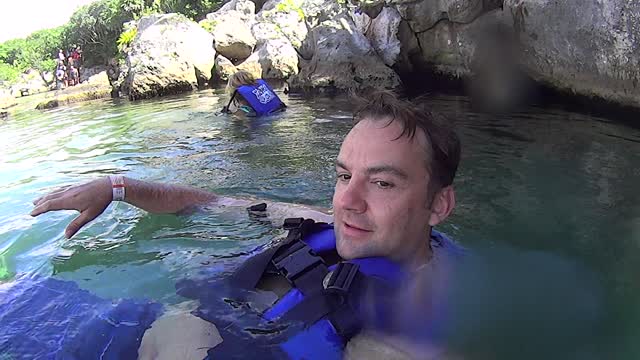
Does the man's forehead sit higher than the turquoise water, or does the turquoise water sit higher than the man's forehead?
the man's forehead

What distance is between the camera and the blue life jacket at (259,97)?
8227 millimetres

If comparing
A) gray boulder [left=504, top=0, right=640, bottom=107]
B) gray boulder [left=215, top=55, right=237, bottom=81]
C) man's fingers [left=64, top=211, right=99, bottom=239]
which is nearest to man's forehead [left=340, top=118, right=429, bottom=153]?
man's fingers [left=64, top=211, right=99, bottom=239]

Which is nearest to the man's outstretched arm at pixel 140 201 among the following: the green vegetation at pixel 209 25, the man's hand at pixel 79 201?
the man's hand at pixel 79 201

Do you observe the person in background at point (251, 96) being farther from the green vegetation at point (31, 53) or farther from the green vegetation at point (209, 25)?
the green vegetation at point (31, 53)

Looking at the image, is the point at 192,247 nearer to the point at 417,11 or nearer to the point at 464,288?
the point at 464,288

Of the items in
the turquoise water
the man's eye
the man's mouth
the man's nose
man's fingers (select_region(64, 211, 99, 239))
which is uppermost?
the man's eye

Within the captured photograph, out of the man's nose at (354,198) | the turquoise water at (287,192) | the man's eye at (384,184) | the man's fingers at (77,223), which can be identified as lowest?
the turquoise water at (287,192)

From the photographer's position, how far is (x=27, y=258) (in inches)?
147

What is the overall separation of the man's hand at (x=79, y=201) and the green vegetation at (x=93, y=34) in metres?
23.6

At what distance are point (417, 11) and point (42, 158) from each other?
23.8ft

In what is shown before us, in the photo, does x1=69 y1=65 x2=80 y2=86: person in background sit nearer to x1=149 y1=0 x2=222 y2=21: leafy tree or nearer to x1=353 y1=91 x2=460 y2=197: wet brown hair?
x1=149 y1=0 x2=222 y2=21: leafy tree

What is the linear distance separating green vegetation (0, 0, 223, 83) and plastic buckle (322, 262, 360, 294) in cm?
2488

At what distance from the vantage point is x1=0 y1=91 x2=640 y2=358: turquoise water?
3248mm

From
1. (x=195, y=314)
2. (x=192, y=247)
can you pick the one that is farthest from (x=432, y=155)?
(x=192, y=247)
